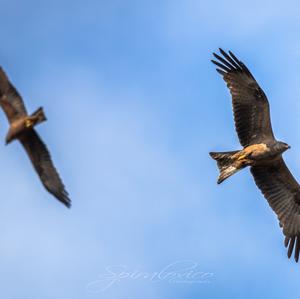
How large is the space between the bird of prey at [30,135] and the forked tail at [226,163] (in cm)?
443

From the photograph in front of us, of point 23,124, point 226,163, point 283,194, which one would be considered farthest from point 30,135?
point 283,194

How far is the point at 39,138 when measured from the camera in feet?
59.6

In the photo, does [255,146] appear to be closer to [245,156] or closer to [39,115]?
[245,156]

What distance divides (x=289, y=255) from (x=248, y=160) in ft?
8.80

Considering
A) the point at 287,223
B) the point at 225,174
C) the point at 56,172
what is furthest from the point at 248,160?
the point at 56,172

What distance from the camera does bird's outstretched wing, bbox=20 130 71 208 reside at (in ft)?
59.7

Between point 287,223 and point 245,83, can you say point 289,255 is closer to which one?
point 287,223

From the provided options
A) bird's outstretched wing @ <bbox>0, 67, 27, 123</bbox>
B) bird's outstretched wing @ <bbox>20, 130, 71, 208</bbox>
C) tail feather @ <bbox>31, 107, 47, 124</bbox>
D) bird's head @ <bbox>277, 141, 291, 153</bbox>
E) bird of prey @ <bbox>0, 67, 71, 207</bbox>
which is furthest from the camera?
bird's head @ <bbox>277, 141, 291, 153</bbox>

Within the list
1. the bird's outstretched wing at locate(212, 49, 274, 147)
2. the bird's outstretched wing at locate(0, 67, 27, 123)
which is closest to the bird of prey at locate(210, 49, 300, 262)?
the bird's outstretched wing at locate(212, 49, 274, 147)

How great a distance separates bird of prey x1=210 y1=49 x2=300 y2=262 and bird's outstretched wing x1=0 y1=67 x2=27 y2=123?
5339 millimetres

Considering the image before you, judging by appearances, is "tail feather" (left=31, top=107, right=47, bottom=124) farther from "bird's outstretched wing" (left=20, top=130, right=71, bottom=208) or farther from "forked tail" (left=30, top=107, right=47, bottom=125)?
"bird's outstretched wing" (left=20, top=130, right=71, bottom=208)

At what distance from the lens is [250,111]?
21906 mm

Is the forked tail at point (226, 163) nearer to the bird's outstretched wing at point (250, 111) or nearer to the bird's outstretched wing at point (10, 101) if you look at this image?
the bird's outstretched wing at point (250, 111)

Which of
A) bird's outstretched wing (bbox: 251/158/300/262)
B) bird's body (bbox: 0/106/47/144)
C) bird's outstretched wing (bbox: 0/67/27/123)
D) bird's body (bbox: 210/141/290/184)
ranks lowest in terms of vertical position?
bird's outstretched wing (bbox: 251/158/300/262)
